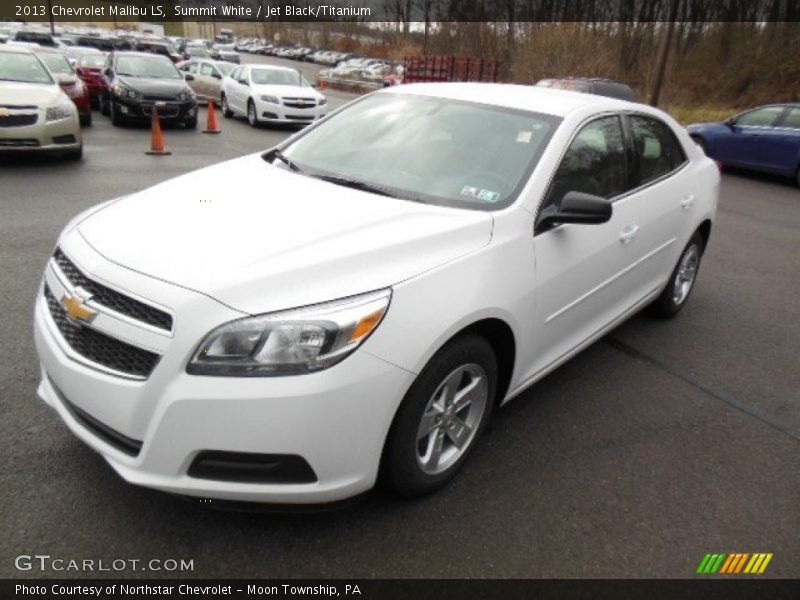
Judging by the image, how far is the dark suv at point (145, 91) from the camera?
13234 millimetres

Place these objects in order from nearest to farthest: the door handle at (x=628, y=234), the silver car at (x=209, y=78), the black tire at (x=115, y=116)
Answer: the door handle at (x=628, y=234) < the black tire at (x=115, y=116) < the silver car at (x=209, y=78)

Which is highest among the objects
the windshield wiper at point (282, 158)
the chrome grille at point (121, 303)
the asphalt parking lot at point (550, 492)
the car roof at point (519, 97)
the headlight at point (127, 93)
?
the car roof at point (519, 97)

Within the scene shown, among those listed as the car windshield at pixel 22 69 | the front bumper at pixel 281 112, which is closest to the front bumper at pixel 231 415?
the car windshield at pixel 22 69

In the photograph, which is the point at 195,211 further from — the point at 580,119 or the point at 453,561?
the point at 580,119

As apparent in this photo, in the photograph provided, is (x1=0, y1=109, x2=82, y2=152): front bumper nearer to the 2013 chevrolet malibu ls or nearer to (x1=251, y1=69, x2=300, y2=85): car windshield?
the 2013 chevrolet malibu ls

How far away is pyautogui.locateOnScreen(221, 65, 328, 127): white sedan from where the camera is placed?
15.0 m

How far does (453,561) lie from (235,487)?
2.91 feet

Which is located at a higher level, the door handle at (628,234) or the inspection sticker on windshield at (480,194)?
the inspection sticker on windshield at (480,194)

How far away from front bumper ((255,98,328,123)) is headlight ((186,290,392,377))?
45.7 ft

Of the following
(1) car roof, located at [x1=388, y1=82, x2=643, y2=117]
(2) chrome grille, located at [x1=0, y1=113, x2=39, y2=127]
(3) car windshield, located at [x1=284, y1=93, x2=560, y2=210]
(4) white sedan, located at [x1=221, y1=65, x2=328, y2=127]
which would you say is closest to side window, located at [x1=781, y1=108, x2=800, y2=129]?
(1) car roof, located at [x1=388, y1=82, x2=643, y2=117]

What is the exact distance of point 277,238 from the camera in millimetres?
2418

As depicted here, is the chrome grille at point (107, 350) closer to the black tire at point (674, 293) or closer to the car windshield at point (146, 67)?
the black tire at point (674, 293)

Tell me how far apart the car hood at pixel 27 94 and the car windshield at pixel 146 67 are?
554 cm

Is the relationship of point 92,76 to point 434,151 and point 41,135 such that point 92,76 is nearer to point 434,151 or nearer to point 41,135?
point 41,135
